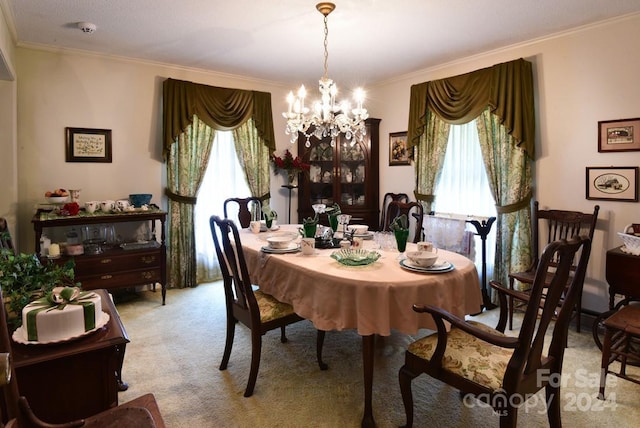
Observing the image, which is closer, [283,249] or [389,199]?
[283,249]

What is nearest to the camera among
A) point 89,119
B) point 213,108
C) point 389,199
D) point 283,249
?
point 283,249

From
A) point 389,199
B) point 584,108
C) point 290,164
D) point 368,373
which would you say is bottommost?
point 368,373

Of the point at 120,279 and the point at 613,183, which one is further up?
the point at 613,183

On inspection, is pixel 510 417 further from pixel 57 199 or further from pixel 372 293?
pixel 57 199

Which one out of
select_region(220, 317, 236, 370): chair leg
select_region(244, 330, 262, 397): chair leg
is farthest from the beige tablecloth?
select_region(220, 317, 236, 370): chair leg

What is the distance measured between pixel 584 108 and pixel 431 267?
2.30 meters

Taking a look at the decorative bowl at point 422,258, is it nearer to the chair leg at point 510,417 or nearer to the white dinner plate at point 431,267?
the white dinner plate at point 431,267

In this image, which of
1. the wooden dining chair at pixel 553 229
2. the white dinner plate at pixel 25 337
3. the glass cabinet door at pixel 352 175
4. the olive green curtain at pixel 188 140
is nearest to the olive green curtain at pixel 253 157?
the olive green curtain at pixel 188 140

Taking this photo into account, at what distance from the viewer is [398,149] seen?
15.9 feet

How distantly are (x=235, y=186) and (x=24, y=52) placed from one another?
7.76ft

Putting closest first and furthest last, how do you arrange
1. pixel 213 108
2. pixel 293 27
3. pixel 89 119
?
pixel 293 27 < pixel 89 119 < pixel 213 108

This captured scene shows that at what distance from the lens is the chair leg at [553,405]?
1.81 metres

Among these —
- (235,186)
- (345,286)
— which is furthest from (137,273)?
(345,286)

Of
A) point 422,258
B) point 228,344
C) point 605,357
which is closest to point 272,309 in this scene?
point 228,344
